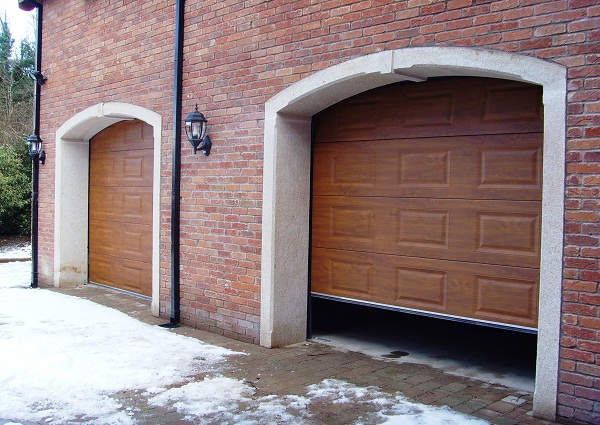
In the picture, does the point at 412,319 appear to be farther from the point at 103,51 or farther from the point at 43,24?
the point at 43,24

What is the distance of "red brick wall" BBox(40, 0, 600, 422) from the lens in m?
4.11

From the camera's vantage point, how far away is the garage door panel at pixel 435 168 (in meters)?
4.97

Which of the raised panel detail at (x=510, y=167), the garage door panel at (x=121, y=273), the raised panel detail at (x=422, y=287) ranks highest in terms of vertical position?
the raised panel detail at (x=510, y=167)

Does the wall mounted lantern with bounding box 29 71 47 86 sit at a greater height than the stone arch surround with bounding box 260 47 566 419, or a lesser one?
greater

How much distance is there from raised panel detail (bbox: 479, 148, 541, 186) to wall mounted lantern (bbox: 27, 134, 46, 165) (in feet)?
25.3

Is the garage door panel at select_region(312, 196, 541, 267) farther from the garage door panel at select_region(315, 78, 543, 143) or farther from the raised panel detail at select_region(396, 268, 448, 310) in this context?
the garage door panel at select_region(315, 78, 543, 143)

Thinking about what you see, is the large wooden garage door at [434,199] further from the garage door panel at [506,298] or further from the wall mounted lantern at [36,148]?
the wall mounted lantern at [36,148]

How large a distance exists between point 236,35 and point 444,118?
253cm

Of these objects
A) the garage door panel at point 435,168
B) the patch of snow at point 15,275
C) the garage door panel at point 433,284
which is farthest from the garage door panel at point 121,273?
the garage door panel at point 435,168

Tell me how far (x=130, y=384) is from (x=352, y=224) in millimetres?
2563

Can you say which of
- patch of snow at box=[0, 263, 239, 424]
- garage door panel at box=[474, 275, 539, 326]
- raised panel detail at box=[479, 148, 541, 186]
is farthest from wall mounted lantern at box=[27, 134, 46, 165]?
garage door panel at box=[474, 275, 539, 326]

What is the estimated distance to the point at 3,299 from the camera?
888 cm

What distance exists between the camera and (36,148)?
10227mm

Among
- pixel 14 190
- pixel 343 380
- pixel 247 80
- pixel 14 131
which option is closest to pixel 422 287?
pixel 343 380
